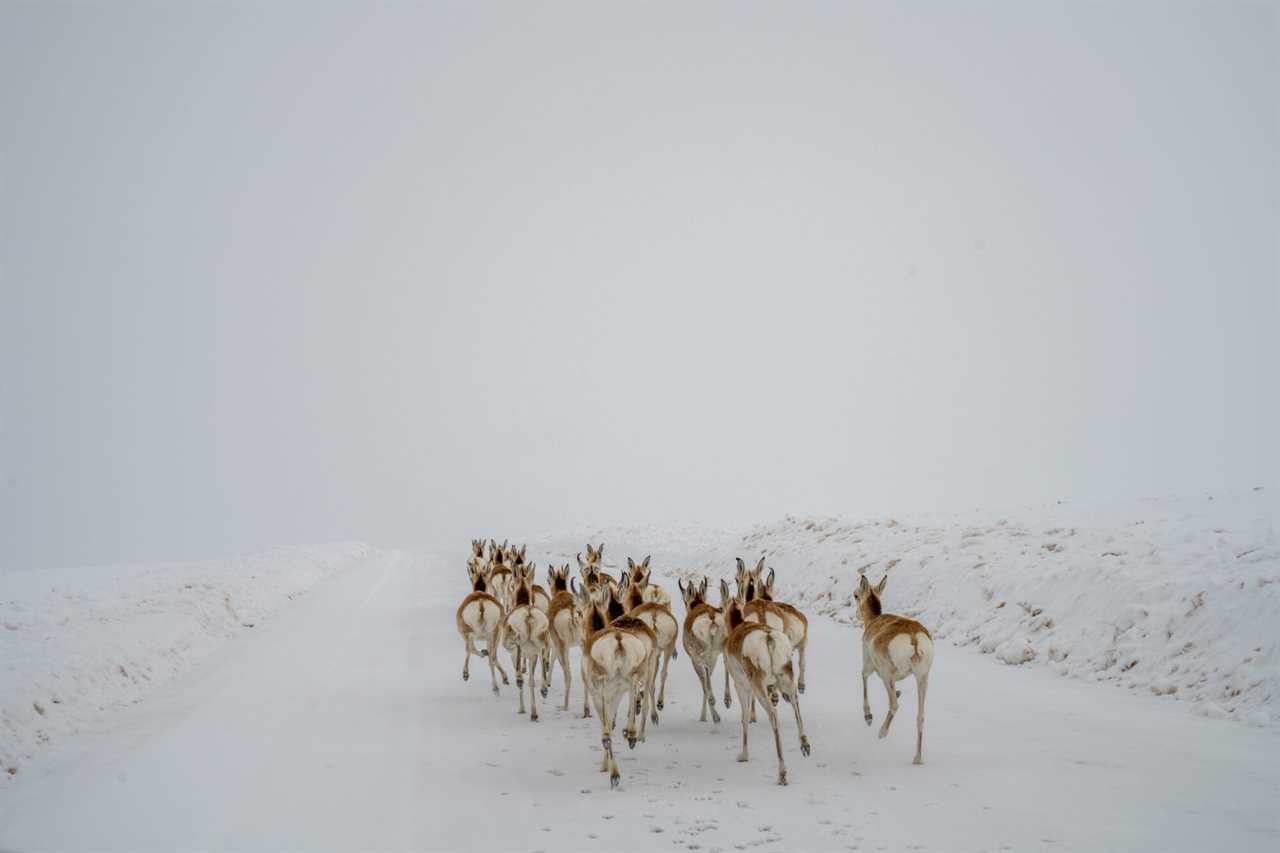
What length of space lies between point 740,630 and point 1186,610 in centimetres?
824

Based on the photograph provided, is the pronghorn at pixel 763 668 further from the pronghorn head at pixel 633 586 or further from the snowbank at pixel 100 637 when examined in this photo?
the snowbank at pixel 100 637

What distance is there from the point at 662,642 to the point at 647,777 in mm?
3163

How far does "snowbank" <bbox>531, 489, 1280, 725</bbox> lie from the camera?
12.1 metres

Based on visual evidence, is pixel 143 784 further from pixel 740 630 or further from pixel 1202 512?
pixel 1202 512

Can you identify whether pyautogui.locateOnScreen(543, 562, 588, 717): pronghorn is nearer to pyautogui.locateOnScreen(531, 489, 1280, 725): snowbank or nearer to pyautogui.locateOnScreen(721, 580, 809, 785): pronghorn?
pyautogui.locateOnScreen(721, 580, 809, 785): pronghorn

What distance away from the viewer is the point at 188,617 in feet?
68.4

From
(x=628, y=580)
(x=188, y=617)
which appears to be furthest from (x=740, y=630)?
(x=188, y=617)

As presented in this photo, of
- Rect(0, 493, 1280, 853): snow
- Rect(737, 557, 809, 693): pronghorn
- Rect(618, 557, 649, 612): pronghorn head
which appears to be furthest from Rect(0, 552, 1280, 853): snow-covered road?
Rect(618, 557, 649, 612): pronghorn head

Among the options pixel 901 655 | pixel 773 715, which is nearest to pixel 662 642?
pixel 773 715

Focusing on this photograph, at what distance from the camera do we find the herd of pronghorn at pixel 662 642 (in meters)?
9.84

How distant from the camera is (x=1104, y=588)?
50.0ft

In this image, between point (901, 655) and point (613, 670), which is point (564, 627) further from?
point (901, 655)

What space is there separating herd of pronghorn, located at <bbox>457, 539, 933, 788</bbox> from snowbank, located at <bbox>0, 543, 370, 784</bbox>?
6.29 meters

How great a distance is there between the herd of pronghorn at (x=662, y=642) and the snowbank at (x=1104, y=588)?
4.18 m
